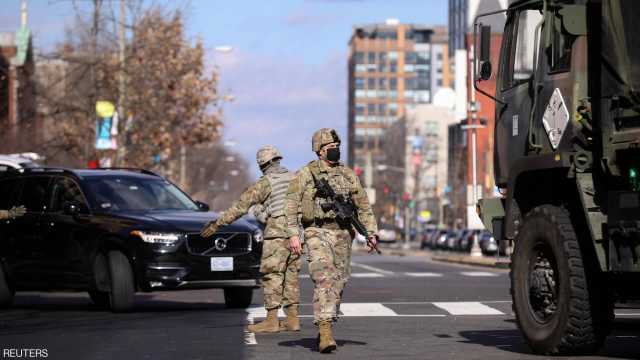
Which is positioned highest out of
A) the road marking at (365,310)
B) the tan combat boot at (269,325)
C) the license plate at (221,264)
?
the license plate at (221,264)

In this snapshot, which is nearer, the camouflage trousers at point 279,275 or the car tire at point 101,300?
the camouflage trousers at point 279,275

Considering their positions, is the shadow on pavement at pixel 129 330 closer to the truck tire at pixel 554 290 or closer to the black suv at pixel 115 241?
the black suv at pixel 115 241

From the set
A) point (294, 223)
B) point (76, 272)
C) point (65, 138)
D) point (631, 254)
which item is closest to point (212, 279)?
point (76, 272)

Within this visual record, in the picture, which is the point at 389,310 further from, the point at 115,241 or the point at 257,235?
the point at 115,241

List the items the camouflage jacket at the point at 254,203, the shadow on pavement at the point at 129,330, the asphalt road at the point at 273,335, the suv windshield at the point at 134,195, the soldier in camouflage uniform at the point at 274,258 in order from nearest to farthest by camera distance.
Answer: the asphalt road at the point at 273,335
the shadow on pavement at the point at 129,330
the soldier in camouflage uniform at the point at 274,258
the camouflage jacket at the point at 254,203
the suv windshield at the point at 134,195

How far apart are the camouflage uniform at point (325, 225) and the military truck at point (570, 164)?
1.36 meters

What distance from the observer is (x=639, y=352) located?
Answer: 12633 millimetres

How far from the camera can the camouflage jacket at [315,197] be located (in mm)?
12938

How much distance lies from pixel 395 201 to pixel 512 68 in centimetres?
12050

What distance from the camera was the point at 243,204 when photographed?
15.7m

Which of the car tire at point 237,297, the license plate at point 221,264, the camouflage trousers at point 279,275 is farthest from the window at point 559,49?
the car tire at point 237,297

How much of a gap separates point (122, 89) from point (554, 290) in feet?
110

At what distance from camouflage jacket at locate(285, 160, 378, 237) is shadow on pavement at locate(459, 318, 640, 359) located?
1700 mm

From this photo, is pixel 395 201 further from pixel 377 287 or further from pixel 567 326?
pixel 567 326
